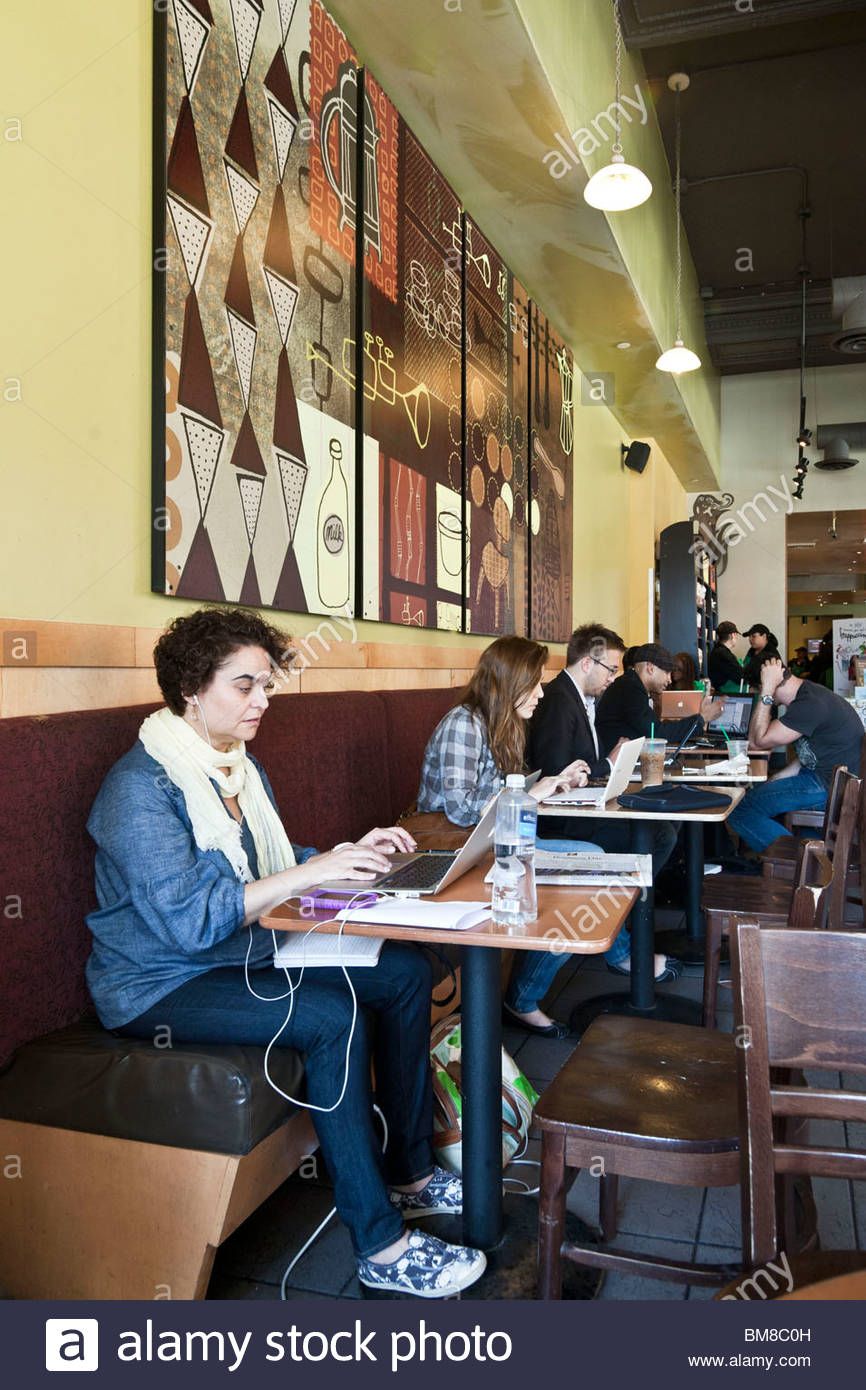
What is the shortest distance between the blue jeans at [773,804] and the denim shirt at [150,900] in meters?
3.39

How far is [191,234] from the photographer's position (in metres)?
2.36

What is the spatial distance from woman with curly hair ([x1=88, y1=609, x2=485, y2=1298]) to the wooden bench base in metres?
0.19

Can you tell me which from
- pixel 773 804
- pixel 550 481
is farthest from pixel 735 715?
pixel 773 804

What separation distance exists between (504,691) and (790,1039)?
1.98 m

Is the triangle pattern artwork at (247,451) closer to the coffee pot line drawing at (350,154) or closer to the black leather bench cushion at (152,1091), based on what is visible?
the coffee pot line drawing at (350,154)

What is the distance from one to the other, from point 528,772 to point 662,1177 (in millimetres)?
2280

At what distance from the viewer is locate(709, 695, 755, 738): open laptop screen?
7.46 m

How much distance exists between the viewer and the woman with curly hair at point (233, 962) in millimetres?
1668

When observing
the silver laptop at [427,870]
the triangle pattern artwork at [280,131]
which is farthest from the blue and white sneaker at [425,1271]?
the triangle pattern artwork at [280,131]

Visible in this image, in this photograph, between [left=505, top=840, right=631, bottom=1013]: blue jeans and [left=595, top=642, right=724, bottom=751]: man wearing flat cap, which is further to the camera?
[left=595, top=642, right=724, bottom=751]: man wearing flat cap

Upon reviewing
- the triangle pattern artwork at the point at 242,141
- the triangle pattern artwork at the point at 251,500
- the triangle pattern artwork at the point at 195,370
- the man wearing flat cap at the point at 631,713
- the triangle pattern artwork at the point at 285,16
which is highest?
the triangle pattern artwork at the point at 285,16

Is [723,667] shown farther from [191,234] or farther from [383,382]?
[191,234]

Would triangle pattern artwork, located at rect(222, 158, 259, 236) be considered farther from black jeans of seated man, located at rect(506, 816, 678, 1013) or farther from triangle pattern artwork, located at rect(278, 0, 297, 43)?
black jeans of seated man, located at rect(506, 816, 678, 1013)

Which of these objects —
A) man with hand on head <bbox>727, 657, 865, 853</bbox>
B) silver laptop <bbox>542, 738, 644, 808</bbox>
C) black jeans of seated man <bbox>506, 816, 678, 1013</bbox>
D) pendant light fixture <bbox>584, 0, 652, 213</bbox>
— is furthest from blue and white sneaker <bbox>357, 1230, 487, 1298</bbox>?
pendant light fixture <bbox>584, 0, 652, 213</bbox>
